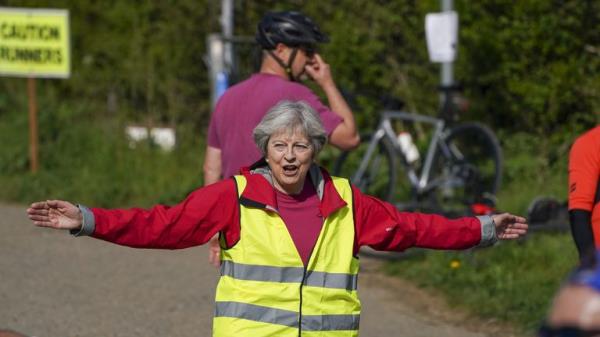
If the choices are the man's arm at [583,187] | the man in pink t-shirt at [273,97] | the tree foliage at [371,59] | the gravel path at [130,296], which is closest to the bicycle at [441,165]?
the tree foliage at [371,59]

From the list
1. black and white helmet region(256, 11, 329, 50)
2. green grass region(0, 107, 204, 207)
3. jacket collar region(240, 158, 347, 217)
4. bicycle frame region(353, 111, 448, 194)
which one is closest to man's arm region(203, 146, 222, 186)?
black and white helmet region(256, 11, 329, 50)

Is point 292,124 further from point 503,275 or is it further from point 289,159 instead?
point 503,275

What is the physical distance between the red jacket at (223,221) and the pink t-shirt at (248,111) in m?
1.45

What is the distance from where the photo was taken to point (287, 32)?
6.41 metres

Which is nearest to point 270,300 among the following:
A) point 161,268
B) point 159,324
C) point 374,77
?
point 159,324

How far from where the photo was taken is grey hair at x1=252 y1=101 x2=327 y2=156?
15.6 ft

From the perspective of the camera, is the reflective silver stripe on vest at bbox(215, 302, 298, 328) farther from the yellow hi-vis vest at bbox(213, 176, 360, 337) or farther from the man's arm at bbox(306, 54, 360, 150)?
the man's arm at bbox(306, 54, 360, 150)

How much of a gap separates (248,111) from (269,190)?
1.66 metres

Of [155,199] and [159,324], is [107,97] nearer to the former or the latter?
[155,199]

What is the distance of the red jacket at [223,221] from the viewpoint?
461 centimetres

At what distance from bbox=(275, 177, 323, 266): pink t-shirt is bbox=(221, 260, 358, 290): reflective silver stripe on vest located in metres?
0.05

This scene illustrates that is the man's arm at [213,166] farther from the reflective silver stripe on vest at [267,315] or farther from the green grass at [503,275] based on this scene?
the green grass at [503,275]

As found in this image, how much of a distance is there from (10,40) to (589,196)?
9.43 m

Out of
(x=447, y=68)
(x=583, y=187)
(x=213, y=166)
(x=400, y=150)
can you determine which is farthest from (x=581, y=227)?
(x=447, y=68)
